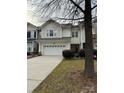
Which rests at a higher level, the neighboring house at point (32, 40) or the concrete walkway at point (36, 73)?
the neighboring house at point (32, 40)

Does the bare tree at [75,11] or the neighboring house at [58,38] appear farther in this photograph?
the neighboring house at [58,38]

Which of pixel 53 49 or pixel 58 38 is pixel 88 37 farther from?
pixel 53 49

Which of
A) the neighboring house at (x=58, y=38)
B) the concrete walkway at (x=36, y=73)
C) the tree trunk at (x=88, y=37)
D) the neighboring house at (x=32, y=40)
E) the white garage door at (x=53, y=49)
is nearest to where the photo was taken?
the concrete walkway at (x=36, y=73)

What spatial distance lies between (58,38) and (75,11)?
19.4 metres

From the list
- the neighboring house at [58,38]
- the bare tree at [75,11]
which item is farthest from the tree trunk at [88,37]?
the neighboring house at [58,38]

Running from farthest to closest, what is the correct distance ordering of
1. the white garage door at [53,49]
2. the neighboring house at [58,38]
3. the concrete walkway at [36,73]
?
the white garage door at [53,49] < the neighboring house at [58,38] < the concrete walkway at [36,73]

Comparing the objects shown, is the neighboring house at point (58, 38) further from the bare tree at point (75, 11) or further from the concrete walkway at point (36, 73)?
the bare tree at point (75, 11)

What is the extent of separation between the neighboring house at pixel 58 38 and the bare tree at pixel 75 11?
60.5ft

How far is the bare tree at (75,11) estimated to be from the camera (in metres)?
9.44

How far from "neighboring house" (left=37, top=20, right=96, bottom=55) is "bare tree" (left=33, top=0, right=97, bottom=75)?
18.4m
